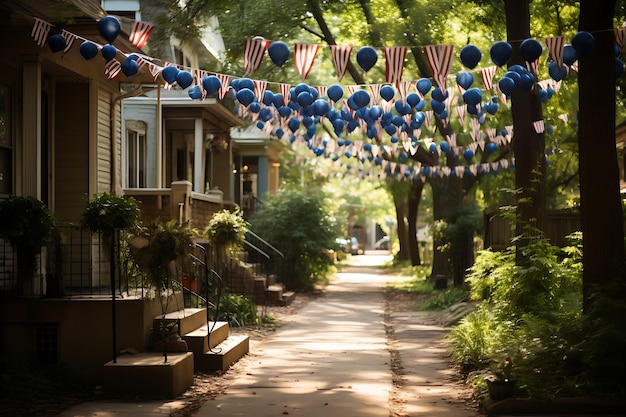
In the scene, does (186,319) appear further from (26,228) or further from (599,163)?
(599,163)

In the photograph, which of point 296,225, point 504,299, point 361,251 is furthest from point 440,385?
point 361,251

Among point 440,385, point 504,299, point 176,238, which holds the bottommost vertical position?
point 440,385

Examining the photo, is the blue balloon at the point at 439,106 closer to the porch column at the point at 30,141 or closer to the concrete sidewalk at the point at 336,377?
the concrete sidewalk at the point at 336,377

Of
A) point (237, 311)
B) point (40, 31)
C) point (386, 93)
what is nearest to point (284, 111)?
point (386, 93)

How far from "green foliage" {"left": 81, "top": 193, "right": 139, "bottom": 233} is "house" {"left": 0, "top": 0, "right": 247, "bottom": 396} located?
1.57 ft

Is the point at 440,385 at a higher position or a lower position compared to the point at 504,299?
lower

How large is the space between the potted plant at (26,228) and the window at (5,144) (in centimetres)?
139

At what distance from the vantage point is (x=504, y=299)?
13156 mm

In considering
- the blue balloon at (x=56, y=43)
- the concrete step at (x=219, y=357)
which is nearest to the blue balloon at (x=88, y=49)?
the blue balloon at (x=56, y=43)

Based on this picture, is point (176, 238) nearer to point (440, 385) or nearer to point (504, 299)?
point (440, 385)

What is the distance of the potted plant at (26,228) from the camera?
1082cm

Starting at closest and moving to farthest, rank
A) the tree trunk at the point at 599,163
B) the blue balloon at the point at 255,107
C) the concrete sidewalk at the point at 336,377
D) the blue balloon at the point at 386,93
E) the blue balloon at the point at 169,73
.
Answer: the concrete sidewalk at the point at 336,377
the tree trunk at the point at 599,163
the blue balloon at the point at 169,73
the blue balloon at the point at 386,93
the blue balloon at the point at 255,107

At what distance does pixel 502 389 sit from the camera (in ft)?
29.7

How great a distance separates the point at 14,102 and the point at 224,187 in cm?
1650
